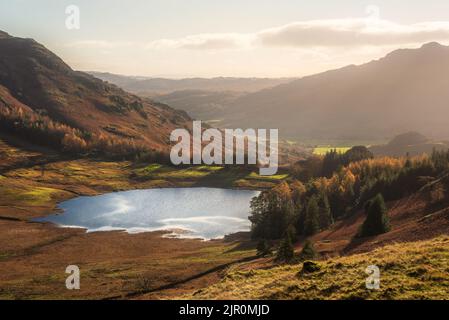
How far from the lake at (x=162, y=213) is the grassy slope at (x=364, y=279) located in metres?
88.0

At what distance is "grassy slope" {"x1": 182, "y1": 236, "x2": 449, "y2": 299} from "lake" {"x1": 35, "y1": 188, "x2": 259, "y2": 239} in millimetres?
87987

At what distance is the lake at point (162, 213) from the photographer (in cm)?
13550

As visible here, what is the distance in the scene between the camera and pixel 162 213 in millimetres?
159250

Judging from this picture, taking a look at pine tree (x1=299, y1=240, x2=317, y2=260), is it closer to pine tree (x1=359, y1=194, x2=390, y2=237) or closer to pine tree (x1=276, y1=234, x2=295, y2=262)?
pine tree (x1=276, y1=234, x2=295, y2=262)

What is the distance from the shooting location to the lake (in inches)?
5335

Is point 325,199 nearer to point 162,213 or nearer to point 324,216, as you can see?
point 324,216

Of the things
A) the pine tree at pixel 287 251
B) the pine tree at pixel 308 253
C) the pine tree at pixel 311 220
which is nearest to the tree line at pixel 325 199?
the pine tree at pixel 311 220

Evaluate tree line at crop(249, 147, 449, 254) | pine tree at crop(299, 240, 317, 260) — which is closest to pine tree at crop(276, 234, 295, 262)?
pine tree at crop(299, 240, 317, 260)

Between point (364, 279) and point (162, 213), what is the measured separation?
132 m

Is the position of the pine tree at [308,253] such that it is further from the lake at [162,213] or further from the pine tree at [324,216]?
the lake at [162,213]

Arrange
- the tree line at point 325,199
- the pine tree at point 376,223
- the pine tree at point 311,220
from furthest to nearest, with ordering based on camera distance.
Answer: the tree line at point 325,199
the pine tree at point 311,220
the pine tree at point 376,223
